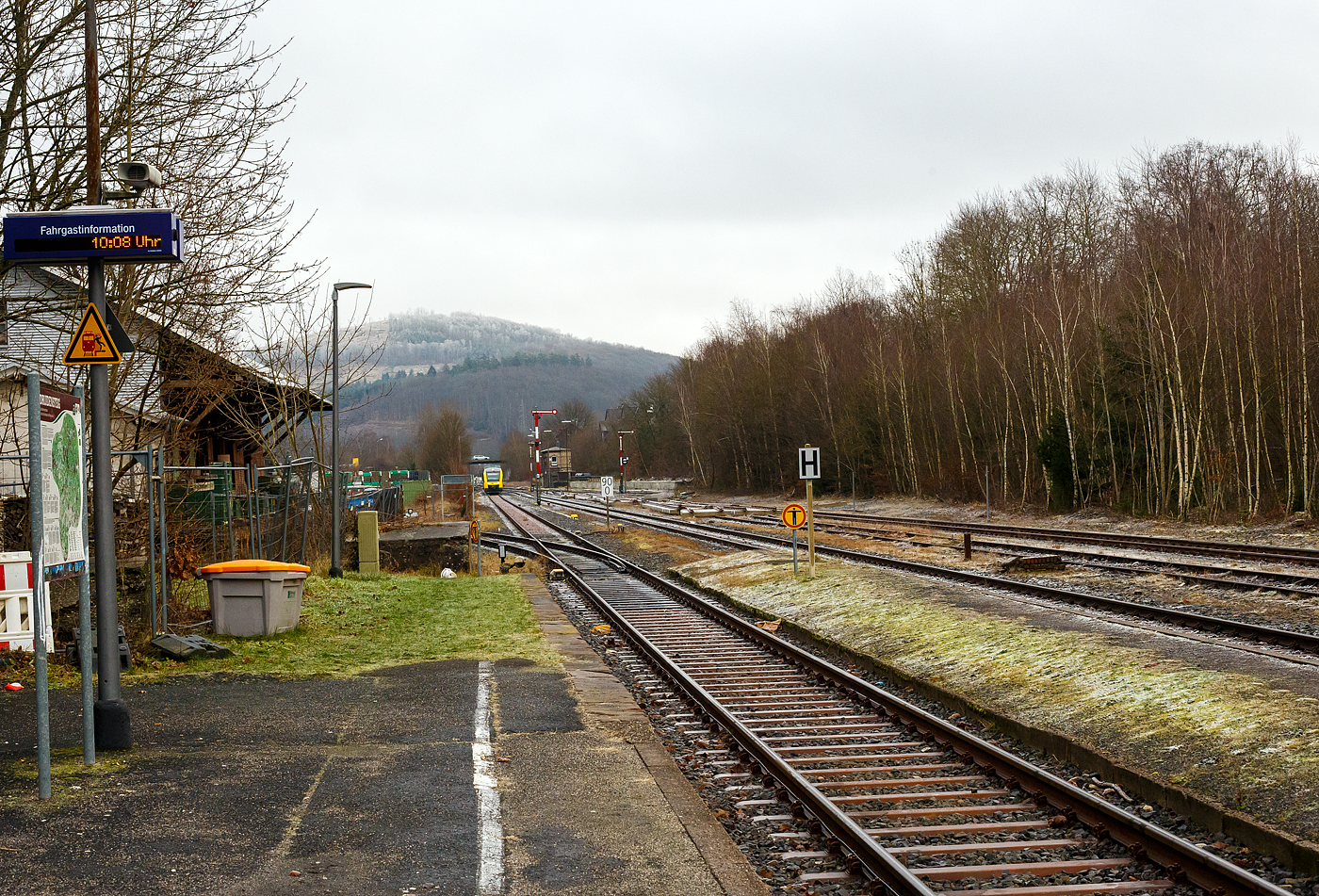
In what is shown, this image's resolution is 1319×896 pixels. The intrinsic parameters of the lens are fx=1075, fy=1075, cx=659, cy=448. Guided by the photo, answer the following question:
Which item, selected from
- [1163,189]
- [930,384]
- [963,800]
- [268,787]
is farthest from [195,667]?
[930,384]

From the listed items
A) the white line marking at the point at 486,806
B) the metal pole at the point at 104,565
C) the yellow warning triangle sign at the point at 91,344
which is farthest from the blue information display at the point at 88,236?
the white line marking at the point at 486,806

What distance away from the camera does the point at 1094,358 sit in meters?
43.5

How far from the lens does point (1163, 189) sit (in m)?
43.6

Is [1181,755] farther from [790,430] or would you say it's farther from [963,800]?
[790,430]

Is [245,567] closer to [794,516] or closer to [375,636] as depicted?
[375,636]

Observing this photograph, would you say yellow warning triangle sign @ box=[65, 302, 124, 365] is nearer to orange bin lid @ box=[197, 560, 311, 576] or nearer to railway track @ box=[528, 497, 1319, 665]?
orange bin lid @ box=[197, 560, 311, 576]

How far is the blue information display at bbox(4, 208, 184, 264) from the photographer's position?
8.01 metres

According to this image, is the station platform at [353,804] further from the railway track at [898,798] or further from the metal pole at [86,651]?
the railway track at [898,798]

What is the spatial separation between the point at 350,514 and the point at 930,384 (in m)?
34.0

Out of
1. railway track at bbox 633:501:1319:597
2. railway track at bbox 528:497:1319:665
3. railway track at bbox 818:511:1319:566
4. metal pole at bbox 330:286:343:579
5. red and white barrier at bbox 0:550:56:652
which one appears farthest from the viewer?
metal pole at bbox 330:286:343:579

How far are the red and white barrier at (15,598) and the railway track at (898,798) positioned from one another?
696cm

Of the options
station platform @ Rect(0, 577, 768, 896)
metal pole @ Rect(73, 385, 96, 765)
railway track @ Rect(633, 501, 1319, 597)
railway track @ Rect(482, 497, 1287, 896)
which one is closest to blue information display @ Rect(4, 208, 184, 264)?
metal pole @ Rect(73, 385, 96, 765)

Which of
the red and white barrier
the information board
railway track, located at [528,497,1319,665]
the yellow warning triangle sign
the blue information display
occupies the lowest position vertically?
railway track, located at [528,497,1319,665]

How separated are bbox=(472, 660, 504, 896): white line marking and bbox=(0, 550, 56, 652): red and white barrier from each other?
524 centimetres
